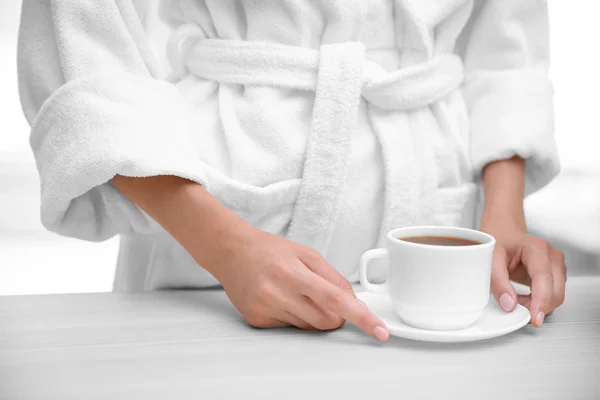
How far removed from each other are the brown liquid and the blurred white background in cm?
64

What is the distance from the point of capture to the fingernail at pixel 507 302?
61cm

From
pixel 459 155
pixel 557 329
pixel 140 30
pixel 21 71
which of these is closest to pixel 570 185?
pixel 459 155

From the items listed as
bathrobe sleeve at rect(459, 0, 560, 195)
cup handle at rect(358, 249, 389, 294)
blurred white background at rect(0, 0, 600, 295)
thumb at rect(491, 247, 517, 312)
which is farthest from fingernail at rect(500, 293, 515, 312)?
blurred white background at rect(0, 0, 600, 295)

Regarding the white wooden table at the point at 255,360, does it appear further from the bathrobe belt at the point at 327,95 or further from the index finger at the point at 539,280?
the bathrobe belt at the point at 327,95

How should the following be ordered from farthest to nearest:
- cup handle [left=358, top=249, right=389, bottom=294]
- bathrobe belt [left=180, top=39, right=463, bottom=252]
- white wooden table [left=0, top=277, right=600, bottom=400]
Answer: bathrobe belt [left=180, top=39, right=463, bottom=252] → cup handle [left=358, top=249, right=389, bottom=294] → white wooden table [left=0, top=277, right=600, bottom=400]

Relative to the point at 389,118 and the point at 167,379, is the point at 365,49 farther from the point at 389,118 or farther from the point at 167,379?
the point at 167,379

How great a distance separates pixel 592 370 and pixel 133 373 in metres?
0.36

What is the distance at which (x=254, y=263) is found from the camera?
2.00 ft

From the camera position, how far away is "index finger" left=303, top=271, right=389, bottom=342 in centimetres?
55

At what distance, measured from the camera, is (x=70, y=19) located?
696 millimetres

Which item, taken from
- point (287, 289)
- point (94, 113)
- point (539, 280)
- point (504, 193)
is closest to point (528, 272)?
point (539, 280)

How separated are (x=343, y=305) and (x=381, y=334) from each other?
4 cm

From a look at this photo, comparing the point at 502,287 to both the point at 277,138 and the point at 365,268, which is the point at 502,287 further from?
the point at 277,138

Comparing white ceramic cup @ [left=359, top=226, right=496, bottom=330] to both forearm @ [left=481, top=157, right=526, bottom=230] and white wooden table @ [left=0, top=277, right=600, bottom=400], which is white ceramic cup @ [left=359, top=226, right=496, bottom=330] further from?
forearm @ [left=481, top=157, right=526, bottom=230]
